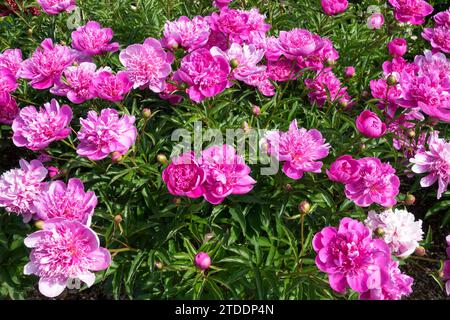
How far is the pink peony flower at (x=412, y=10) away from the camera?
2573 millimetres

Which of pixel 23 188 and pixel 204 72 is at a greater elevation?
pixel 204 72

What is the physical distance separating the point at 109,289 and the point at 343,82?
1956mm

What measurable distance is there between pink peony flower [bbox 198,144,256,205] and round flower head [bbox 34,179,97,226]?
0.46 meters

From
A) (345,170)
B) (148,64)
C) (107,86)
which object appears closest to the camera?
(345,170)

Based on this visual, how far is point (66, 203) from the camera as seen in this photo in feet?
5.21

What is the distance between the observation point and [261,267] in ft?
6.40

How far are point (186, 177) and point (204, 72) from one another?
0.56 meters

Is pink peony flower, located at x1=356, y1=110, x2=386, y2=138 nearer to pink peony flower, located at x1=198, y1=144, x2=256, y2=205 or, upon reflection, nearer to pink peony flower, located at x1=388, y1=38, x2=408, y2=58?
pink peony flower, located at x1=198, y1=144, x2=256, y2=205

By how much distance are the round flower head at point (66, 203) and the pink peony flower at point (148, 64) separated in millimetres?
683

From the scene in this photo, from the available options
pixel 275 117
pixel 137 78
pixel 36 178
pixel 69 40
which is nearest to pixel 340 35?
pixel 275 117

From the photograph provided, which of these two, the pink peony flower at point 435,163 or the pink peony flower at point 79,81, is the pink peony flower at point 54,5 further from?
the pink peony flower at point 435,163

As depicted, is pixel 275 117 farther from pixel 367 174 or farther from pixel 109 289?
pixel 109 289

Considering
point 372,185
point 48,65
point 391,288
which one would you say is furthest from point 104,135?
point 391,288

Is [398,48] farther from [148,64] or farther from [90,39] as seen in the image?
[90,39]
